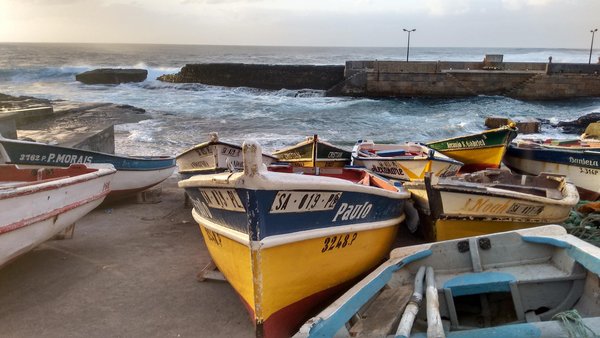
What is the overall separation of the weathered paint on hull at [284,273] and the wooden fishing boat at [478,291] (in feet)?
1.51

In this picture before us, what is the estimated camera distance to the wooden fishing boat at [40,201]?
430cm

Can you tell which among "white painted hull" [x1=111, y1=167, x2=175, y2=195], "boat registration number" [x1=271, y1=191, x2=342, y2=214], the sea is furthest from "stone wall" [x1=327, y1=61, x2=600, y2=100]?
"boat registration number" [x1=271, y1=191, x2=342, y2=214]

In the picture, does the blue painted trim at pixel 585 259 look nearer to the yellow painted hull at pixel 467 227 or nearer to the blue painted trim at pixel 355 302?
the blue painted trim at pixel 355 302

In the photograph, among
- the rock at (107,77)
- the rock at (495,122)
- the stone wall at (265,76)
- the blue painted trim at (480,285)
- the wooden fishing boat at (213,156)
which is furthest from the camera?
the rock at (107,77)

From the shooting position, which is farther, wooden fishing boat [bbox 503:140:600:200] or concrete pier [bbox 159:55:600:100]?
concrete pier [bbox 159:55:600:100]

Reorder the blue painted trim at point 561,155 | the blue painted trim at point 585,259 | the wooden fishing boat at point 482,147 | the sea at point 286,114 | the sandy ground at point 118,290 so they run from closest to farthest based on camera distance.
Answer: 1. the blue painted trim at point 585,259
2. the sandy ground at point 118,290
3. the blue painted trim at point 561,155
4. the wooden fishing boat at point 482,147
5. the sea at point 286,114

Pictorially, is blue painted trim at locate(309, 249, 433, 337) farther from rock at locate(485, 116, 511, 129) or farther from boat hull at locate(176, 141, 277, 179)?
rock at locate(485, 116, 511, 129)

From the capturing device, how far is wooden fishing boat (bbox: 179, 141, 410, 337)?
11.7ft

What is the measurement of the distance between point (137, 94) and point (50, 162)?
30679mm

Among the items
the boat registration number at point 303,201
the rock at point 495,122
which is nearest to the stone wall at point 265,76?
the rock at point 495,122

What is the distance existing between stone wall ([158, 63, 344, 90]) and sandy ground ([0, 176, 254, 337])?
101 feet

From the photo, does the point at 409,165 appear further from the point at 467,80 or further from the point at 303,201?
the point at 467,80

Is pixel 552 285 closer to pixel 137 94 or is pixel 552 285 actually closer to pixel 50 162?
pixel 50 162

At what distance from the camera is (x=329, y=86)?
3606 centimetres
